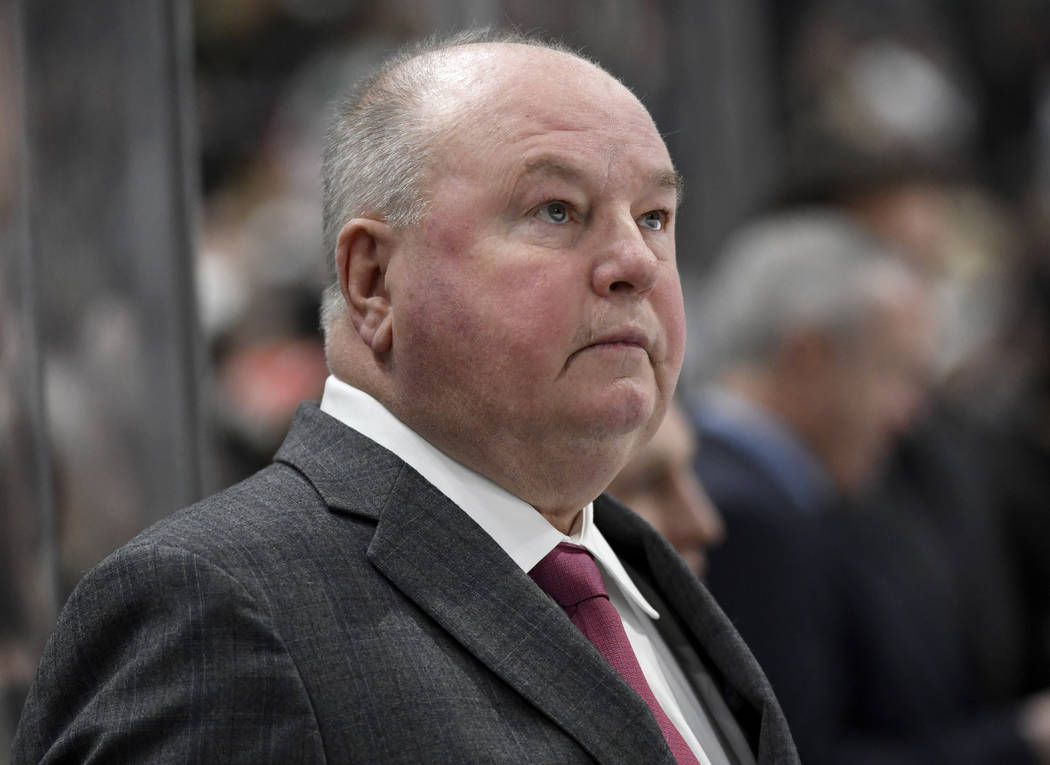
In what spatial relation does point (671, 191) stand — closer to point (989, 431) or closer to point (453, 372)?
point (453, 372)

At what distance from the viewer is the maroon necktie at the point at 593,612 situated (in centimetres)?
162

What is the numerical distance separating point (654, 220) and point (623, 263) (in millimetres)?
145

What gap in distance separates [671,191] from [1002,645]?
2.88 metres

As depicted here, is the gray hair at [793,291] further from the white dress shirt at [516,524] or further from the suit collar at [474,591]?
the suit collar at [474,591]

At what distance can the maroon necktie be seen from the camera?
1.62 metres

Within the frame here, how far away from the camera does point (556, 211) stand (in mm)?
1604

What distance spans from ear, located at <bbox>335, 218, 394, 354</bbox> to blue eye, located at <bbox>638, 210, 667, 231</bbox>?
0.28 meters

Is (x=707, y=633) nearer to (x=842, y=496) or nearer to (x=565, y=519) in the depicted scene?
(x=565, y=519)

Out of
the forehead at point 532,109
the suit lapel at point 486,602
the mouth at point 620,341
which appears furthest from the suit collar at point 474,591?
the forehead at point 532,109

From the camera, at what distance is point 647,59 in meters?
6.17

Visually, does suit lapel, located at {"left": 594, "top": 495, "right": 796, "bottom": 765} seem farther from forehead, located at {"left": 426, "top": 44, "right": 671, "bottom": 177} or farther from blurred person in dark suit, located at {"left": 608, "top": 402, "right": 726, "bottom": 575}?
blurred person in dark suit, located at {"left": 608, "top": 402, "right": 726, "bottom": 575}

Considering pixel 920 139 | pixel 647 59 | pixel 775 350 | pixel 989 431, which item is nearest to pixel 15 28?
pixel 775 350

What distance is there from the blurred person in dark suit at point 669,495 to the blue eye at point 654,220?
88 cm

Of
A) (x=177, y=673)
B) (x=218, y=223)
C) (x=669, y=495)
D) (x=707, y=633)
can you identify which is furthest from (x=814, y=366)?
(x=177, y=673)
